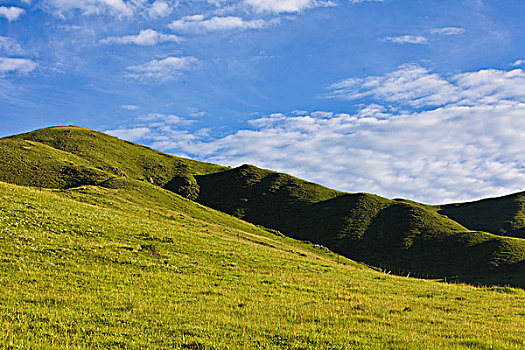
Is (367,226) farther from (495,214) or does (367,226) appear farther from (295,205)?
(495,214)

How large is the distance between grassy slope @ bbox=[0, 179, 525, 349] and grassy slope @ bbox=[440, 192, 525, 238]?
401ft

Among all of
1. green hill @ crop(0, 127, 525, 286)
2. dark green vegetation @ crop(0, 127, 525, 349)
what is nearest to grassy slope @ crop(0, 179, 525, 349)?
dark green vegetation @ crop(0, 127, 525, 349)

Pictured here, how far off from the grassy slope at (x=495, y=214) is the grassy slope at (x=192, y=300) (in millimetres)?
122312

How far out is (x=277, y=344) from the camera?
41.2 ft

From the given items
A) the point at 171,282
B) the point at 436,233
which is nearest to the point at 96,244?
the point at 171,282

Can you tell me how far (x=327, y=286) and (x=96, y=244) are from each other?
17.4m

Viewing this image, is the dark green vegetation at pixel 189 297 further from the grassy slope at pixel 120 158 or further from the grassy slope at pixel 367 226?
the grassy slope at pixel 120 158

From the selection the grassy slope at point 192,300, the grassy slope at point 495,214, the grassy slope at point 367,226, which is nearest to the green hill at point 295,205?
the grassy slope at point 367,226

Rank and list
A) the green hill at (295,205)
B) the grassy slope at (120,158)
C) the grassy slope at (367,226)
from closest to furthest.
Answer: the grassy slope at (367,226)
the green hill at (295,205)
the grassy slope at (120,158)

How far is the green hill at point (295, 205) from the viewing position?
84.1 m

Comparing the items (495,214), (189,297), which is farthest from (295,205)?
(189,297)

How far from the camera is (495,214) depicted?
14650 centimetres

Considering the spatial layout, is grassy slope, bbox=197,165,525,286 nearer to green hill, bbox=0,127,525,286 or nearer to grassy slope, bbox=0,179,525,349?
green hill, bbox=0,127,525,286

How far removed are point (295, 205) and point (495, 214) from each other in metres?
86.5
